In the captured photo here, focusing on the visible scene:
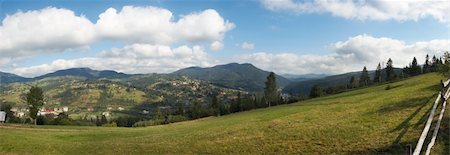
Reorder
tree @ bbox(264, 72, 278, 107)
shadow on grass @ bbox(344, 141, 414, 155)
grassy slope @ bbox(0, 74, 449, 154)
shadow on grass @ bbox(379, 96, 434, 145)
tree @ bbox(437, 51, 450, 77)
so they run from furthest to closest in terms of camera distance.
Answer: tree @ bbox(264, 72, 278, 107) → tree @ bbox(437, 51, 450, 77) → shadow on grass @ bbox(379, 96, 434, 145) → grassy slope @ bbox(0, 74, 449, 154) → shadow on grass @ bbox(344, 141, 414, 155)

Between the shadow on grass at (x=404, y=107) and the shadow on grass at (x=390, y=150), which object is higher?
the shadow on grass at (x=404, y=107)

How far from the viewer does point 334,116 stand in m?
41.2

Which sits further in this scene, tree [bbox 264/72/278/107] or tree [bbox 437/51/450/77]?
tree [bbox 264/72/278/107]

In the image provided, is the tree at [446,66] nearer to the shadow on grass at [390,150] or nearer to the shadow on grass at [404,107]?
the shadow on grass at [404,107]

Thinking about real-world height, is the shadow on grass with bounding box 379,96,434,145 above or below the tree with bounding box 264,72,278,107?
below

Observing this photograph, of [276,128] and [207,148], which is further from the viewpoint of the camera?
[276,128]

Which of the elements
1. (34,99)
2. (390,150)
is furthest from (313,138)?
(34,99)

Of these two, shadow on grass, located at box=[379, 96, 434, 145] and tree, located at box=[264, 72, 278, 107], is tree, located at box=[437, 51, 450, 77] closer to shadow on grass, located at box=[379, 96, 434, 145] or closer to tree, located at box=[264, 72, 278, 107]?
shadow on grass, located at box=[379, 96, 434, 145]

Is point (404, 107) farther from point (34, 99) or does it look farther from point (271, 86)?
point (271, 86)

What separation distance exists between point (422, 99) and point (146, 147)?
98.2ft

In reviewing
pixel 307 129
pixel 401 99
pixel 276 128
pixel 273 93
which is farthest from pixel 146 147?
pixel 273 93

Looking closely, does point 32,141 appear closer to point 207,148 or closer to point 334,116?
point 207,148

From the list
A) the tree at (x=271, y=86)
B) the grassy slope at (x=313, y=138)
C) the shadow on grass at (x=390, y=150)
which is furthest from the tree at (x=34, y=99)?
the shadow on grass at (x=390, y=150)

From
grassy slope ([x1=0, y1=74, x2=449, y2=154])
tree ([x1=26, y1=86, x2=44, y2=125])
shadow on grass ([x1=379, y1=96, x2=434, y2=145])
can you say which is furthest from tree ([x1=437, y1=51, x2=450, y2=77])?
tree ([x1=26, y1=86, x2=44, y2=125])
